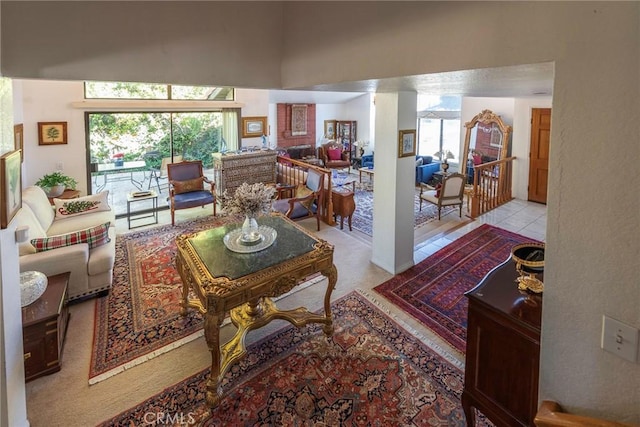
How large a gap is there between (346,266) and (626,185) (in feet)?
A: 11.7

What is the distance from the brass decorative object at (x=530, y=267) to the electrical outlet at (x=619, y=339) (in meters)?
0.53

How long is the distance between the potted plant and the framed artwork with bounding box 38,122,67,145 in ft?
1.80

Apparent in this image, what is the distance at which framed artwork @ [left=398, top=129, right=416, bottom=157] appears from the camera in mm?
3984

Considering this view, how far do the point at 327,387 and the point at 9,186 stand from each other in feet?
7.52

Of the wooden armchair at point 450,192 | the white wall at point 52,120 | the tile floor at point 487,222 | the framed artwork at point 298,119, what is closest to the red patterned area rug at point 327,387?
the tile floor at point 487,222

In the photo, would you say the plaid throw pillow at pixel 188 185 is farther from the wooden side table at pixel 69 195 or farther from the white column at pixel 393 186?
the white column at pixel 393 186

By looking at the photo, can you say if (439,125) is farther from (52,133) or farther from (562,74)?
(562,74)

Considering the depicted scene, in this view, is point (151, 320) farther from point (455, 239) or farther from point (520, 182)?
point (520, 182)

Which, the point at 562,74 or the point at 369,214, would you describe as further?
the point at 369,214

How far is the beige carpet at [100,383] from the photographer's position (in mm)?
2324

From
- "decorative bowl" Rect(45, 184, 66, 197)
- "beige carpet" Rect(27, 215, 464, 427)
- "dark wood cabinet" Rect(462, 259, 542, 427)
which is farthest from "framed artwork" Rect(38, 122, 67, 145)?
"dark wood cabinet" Rect(462, 259, 542, 427)

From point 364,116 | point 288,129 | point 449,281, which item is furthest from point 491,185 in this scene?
point 288,129

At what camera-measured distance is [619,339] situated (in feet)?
3.69

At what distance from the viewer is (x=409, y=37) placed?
5.71ft
